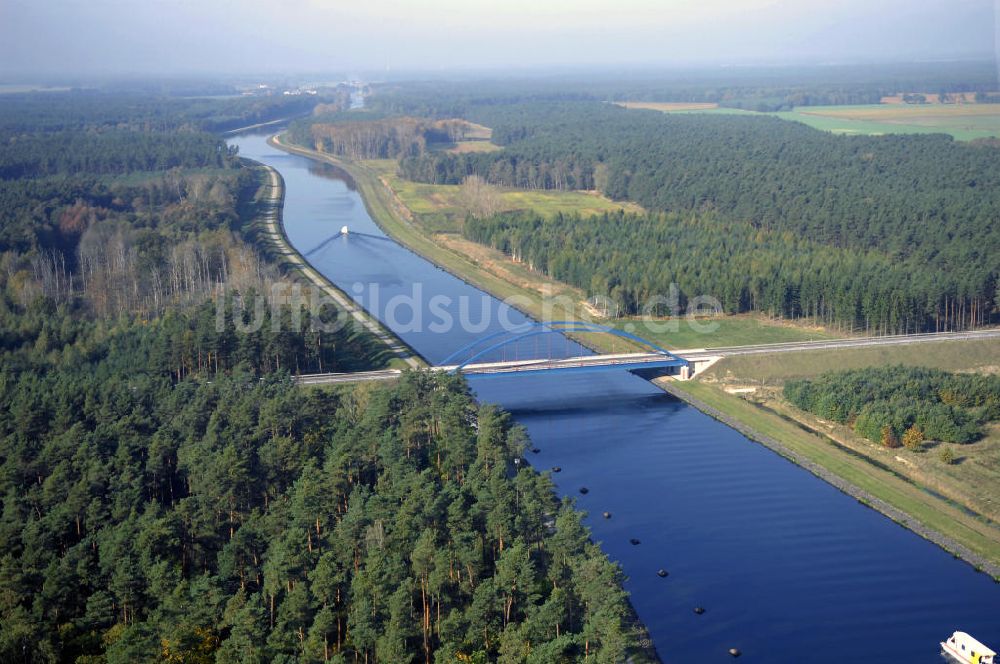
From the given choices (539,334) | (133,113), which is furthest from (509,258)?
(133,113)

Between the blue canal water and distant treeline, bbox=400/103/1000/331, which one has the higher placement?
distant treeline, bbox=400/103/1000/331

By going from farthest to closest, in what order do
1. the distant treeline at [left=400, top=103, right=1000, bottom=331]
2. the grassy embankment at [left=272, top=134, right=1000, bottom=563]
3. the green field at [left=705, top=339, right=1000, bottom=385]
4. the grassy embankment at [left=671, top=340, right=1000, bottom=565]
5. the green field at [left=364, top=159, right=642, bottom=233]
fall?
the green field at [left=364, top=159, right=642, bottom=233], the distant treeline at [left=400, top=103, right=1000, bottom=331], the green field at [left=705, top=339, right=1000, bottom=385], the grassy embankment at [left=272, top=134, right=1000, bottom=563], the grassy embankment at [left=671, top=340, right=1000, bottom=565]

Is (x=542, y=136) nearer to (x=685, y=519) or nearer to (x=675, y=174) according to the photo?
(x=675, y=174)

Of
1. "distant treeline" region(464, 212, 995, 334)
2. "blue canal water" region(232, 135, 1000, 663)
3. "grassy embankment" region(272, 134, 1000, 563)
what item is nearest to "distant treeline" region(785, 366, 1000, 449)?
"grassy embankment" region(272, 134, 1000, 563)

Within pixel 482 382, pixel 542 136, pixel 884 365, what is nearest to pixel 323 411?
pixel 482 382

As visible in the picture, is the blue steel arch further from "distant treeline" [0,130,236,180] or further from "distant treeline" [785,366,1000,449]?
"distant treeline" [0,130,236,180]
